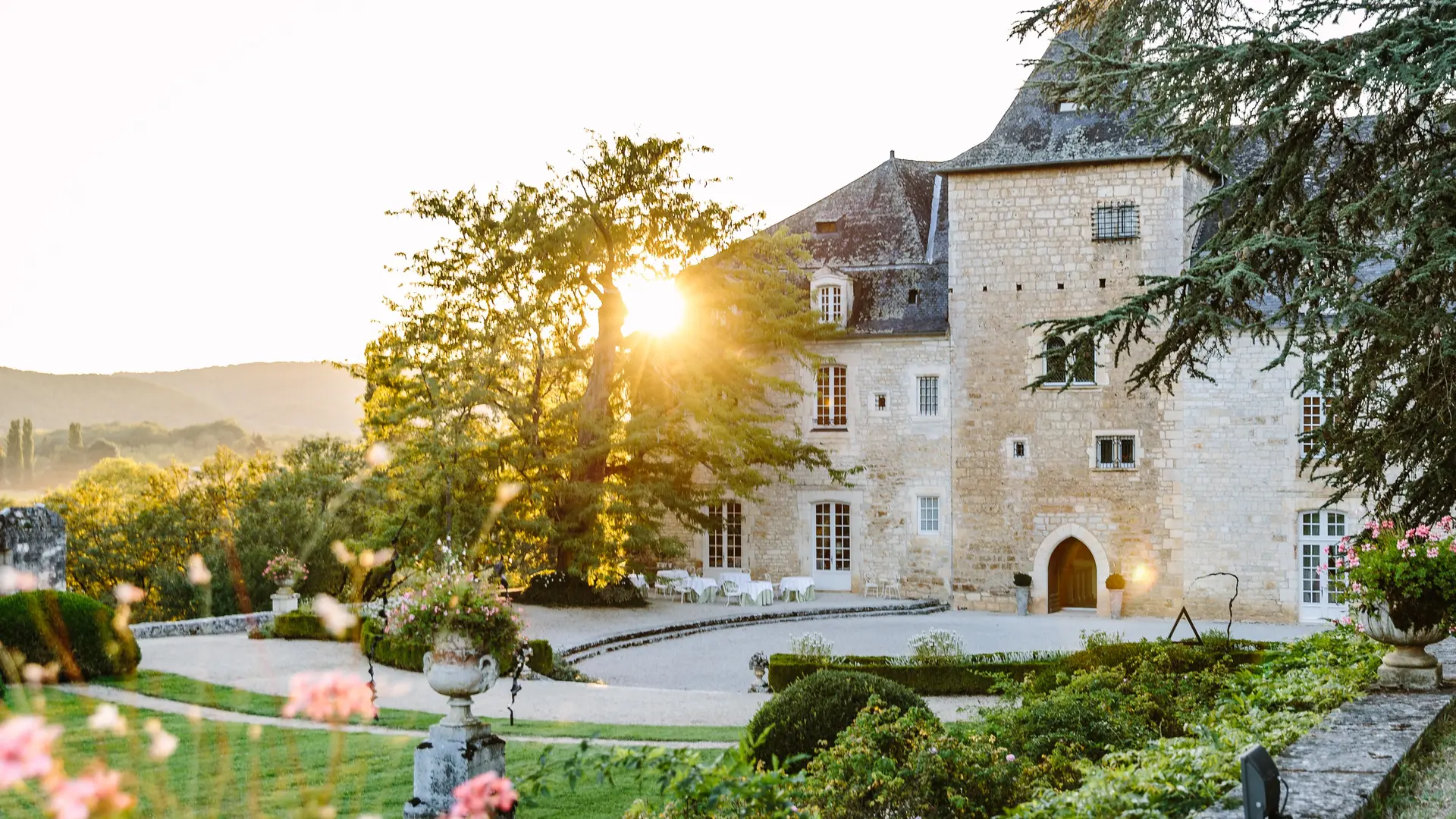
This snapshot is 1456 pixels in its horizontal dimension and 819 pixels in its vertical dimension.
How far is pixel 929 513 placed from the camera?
24438mm

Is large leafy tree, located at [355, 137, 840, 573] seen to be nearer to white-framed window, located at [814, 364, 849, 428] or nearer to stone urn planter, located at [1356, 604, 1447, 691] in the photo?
white-framed window, located at [814, 364, 849, 428]

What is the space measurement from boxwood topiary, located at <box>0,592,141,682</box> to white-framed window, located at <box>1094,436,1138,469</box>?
649 inches

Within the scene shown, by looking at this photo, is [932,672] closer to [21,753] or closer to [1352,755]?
[1352,755]

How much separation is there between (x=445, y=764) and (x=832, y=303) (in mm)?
19128

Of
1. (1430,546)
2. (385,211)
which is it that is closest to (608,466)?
(385,211)

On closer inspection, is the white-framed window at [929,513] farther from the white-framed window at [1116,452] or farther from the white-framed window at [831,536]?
the white-framed window at [1116,452]

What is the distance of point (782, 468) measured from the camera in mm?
25594

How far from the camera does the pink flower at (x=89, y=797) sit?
6.19 ft

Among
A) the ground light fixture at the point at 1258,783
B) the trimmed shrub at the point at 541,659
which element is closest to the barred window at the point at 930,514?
the trimmed shrub at the point at 541,659

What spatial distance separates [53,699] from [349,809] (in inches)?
224

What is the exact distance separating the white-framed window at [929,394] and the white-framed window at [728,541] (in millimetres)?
4436

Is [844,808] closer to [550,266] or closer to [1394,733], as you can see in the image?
[1394,733]

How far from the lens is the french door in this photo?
25.2 m

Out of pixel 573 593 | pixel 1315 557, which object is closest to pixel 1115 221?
pixel 1315 557
